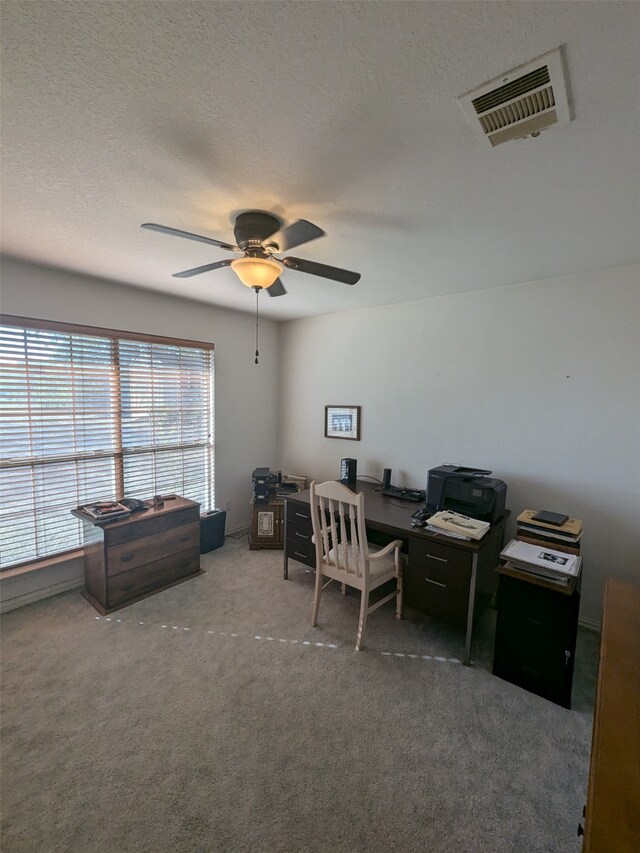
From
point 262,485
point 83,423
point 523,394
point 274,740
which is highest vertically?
point 523,394

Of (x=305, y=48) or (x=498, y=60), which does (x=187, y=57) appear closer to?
(x=305, y=48)

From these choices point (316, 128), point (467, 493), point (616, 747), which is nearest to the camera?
point (616, 747)

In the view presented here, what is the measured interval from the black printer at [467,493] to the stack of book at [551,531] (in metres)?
0.21

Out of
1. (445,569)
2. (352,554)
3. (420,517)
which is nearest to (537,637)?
(445,569)

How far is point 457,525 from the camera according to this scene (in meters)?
2.18

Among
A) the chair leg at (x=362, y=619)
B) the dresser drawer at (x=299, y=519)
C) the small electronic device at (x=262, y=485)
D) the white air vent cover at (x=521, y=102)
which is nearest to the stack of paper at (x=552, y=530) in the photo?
the chair leg at (x=362, y=619)

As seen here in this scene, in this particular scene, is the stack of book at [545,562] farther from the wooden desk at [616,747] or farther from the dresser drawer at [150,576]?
the dresser drawer at [150,576]

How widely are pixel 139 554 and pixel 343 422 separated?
2245 mm

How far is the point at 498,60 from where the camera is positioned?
2.96 feet

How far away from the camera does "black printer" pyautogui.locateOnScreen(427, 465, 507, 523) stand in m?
2.34

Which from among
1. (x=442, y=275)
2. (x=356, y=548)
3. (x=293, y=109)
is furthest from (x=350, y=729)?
(x=442, y=275)

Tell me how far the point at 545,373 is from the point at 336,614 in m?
2.38

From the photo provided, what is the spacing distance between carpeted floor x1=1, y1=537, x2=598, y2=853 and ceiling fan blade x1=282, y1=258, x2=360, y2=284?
225 cm

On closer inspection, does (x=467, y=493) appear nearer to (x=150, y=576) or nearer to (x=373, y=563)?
(x=373, y=563)
